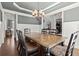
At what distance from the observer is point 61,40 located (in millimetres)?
1746

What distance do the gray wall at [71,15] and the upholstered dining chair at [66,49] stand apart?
9.2 inches

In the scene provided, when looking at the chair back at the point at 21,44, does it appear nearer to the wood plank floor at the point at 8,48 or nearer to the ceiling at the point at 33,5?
the wood plank floor at the point at 8,48

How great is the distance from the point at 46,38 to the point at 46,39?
0.02m

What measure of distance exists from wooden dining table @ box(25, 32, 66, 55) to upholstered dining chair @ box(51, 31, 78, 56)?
0.28 feet

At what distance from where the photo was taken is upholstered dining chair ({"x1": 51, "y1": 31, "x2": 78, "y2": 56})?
66.0 inches

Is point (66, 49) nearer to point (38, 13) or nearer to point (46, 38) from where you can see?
point (46, 38)

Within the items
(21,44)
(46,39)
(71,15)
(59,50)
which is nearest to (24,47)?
(21,44)

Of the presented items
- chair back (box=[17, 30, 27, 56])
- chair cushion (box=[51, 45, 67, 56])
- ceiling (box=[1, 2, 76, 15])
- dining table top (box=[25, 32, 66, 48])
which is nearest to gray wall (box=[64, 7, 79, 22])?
ceiling (box=[1, 2, 76, 15])

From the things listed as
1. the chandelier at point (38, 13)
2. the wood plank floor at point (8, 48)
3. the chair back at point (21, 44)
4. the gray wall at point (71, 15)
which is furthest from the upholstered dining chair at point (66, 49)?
the chandelier at point (38, 13)

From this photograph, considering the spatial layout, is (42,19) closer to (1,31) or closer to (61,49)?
(61,49)

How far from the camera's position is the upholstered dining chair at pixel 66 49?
5.50 ft

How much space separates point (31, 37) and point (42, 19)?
342 mm

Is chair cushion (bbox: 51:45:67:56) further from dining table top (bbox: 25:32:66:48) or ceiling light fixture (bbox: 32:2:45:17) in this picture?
ceiling light fixture (bbox: 32:2:45:17)

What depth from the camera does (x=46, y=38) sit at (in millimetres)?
1799
